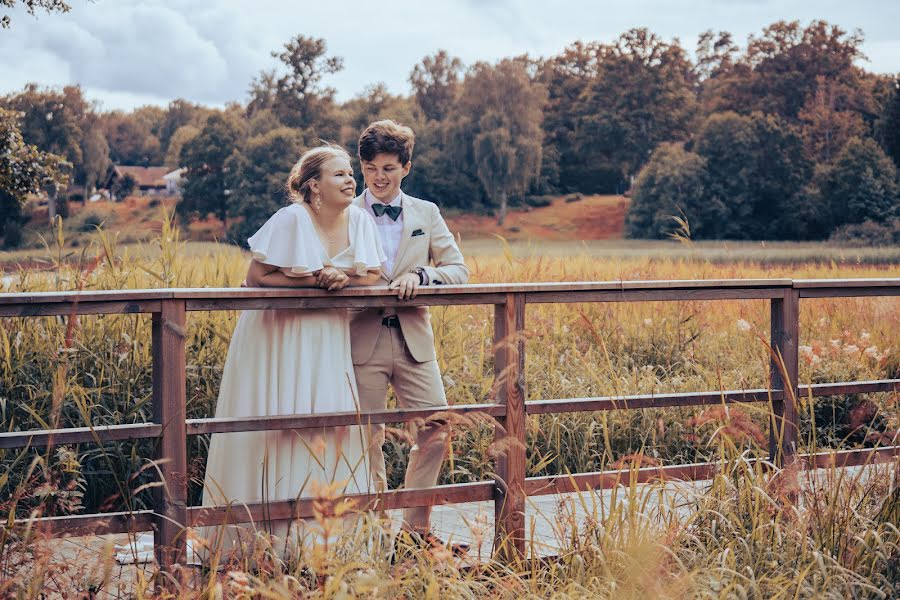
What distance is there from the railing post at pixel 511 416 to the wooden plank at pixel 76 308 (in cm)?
124

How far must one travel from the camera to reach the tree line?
45875 mm

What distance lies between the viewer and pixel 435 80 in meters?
64.2

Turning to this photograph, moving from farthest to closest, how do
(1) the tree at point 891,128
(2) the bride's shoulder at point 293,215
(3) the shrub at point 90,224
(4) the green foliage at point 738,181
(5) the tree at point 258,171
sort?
(5) the tree at point 258,171, (4) the green foliage at point 738,181, (1) the tree at point 891,128, (3) the shrub at point 90,224, (2) the bride's shoulder at point 293,215

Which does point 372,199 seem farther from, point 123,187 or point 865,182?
point 123,187

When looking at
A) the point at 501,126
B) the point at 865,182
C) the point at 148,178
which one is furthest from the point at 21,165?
the point at 148,178

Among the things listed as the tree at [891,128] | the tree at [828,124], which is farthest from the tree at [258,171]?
the tree at [891,128]

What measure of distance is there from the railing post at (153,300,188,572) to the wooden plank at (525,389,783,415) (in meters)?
1.27

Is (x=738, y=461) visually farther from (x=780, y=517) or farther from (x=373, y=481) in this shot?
(x=373, y=481)

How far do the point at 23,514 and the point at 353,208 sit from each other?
186 cm

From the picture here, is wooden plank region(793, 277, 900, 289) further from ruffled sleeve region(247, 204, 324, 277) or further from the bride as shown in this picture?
ruffled sleeve region(247, 204, 324, 277)

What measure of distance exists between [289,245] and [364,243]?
0.95 ft

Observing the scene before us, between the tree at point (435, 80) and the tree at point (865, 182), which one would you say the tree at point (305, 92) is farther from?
the tree at point (865, 182)

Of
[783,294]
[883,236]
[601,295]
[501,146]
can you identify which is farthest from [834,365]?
[501,146]

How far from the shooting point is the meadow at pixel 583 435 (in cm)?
301
